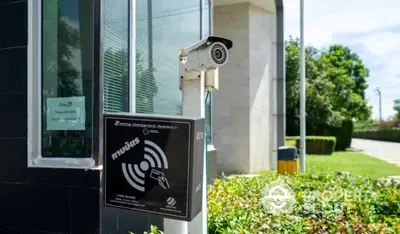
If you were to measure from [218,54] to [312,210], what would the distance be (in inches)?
79.2

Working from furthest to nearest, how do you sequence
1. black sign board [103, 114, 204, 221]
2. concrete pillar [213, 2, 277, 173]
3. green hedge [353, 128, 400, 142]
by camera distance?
green hedge [353, 128, 400, 142]
concrete pillar [213, 2, 277, 173]
black sign board [103, 114, 204, 221]

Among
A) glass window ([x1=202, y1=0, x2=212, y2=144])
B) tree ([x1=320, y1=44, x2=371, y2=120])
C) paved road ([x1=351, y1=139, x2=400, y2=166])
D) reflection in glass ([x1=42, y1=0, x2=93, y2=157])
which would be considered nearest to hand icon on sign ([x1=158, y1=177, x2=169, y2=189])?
reflection in glass ([x1=42, y1=0, x2=93, y2=157])

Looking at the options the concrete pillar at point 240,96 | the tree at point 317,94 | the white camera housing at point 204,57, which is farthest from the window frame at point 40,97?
the tree at point 317,94

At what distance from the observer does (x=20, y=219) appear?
315 centimetres

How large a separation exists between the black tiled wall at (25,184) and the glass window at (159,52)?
98cm

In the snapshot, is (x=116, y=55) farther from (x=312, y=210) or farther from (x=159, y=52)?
(x=312, y=210)

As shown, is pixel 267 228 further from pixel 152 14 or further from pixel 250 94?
pixel 250 94

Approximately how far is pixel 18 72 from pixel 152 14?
150 centimetres

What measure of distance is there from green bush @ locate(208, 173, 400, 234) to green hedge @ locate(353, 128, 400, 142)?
33093 mm

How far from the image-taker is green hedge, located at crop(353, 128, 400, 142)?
34.1 m

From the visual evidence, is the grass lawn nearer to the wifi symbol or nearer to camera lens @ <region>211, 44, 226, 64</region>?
camera lens @ <region>211, 44, 226, 64</region>

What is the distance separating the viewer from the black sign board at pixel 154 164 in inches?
63.7

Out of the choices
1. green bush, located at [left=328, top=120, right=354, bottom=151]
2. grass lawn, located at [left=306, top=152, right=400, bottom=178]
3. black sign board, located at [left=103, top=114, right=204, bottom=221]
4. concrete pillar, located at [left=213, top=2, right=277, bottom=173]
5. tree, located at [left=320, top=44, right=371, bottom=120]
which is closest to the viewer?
black sign board, located at [left=103, top=114, right=204, bottom=221]

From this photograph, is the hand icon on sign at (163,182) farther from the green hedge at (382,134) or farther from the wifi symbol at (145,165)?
the green hedge at (382,134)
